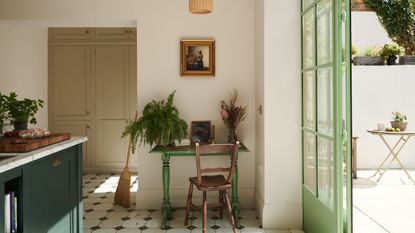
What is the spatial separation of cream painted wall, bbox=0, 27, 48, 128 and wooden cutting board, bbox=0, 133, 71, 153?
226cm

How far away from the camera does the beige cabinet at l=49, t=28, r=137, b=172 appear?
246 inches

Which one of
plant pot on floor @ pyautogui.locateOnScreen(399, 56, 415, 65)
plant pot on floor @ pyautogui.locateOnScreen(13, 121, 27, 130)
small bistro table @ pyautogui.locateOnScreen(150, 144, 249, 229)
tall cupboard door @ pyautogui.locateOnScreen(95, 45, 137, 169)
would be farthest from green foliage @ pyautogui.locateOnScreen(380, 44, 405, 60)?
plant pot on floor @ pyautogui.locateOnScreen(13, 121, 27, 130)

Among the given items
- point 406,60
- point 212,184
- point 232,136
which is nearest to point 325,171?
point 212,184

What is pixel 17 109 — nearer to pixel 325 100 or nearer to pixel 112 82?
pixel 325 100

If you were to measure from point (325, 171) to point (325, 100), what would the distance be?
589 millimetres

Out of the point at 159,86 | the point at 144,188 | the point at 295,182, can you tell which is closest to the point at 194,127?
the point at 159,86

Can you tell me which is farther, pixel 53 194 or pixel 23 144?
pixel 53 194

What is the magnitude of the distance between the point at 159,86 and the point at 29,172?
2359mm

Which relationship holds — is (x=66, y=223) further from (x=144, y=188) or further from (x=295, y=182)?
(x=295, y=182)

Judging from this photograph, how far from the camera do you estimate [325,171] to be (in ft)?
9.95

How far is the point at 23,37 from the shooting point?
4883mm

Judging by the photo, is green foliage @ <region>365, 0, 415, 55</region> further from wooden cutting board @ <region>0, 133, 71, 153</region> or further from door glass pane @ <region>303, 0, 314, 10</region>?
wooden cutting board @ <region>0, 133, 71, 153</region>

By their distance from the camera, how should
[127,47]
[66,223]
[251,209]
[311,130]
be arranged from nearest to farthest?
[66,223] < [311,130] < [251,209] < [127,47]

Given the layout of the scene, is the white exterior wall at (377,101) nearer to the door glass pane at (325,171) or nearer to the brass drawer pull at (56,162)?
the door glass pane at (325,171)
